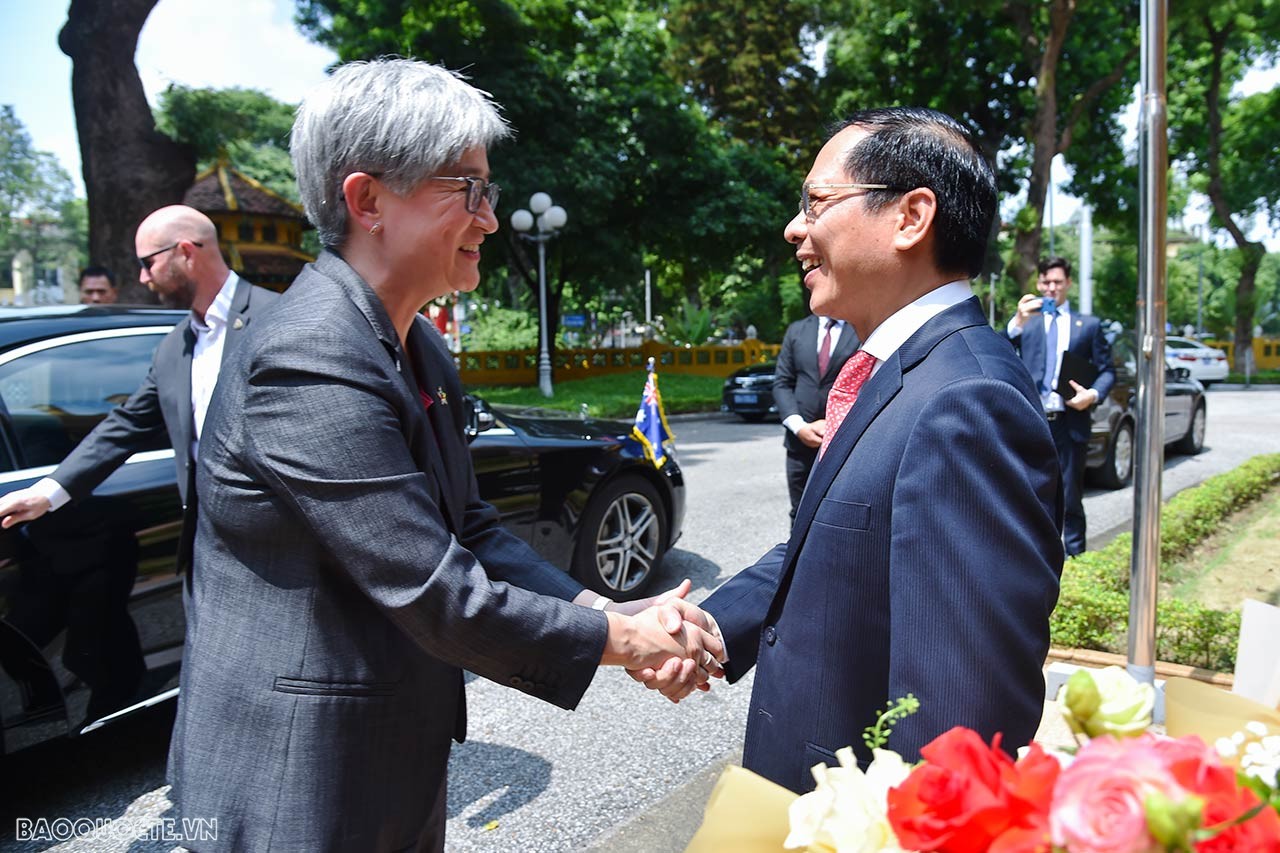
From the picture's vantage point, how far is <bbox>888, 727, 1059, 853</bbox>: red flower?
2.36 ft

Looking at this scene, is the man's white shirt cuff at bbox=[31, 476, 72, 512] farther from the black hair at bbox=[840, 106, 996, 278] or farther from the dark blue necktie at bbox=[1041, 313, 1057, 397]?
the dark blue necktie at bbox=[1041, 313, 1057, 397]

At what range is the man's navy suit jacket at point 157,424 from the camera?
318cm

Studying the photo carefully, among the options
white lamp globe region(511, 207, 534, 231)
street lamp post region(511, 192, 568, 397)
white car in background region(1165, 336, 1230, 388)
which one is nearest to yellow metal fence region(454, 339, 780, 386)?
street lamp post region(511, 192, 568, 397)

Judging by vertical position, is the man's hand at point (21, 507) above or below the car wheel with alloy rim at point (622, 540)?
above

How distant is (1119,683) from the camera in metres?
0.85

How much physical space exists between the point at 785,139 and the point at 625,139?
447 inches

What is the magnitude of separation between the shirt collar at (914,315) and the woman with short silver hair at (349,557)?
732mm

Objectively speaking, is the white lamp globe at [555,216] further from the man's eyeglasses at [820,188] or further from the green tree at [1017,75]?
the man's eyeglasses at [820,188]

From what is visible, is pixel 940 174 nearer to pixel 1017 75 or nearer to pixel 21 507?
pixel 21 507

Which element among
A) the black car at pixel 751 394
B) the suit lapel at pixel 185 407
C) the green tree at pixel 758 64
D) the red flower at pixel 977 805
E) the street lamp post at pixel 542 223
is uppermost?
the green tree at pixel 758 64

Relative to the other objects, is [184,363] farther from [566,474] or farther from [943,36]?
[943,36]

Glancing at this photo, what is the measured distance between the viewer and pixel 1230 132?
2964 centimetres

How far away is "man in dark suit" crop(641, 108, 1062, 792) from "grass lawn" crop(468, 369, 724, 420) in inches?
555

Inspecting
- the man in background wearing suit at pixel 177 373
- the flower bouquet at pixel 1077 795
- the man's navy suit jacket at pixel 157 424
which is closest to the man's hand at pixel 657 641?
the flower bouquet at pixel 1077 795
